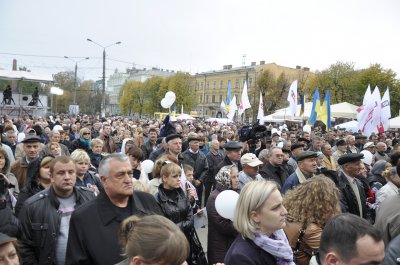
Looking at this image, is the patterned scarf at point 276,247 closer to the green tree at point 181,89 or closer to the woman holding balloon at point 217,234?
the woman holding balloon at point 217,234

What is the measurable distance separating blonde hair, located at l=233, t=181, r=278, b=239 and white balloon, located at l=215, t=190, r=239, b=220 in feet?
2.91

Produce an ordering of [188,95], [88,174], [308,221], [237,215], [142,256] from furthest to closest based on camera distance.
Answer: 1. [188,95]
2. [88,174]
3. [308,221]
4. [237,215]
5. [142,256]

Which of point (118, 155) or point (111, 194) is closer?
point (111, 194)

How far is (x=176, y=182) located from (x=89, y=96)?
8054 centimetres

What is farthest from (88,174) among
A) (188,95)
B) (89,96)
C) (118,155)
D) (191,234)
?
(89,96)

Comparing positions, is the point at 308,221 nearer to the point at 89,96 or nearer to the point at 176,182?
the point at 176,182

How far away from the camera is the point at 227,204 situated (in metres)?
3.55

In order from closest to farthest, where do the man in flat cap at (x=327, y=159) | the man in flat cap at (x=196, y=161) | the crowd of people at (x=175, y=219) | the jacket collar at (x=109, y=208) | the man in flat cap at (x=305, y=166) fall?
1. the crowd of people at (x=175, y=219)
2. the jacket collar at (x=109, y=208)
3. the man in flat cap at (x=305, y=166)
4. the man in flat cap at (x=327, y=159)
5. the man in flat cap at (x=196, y=161)

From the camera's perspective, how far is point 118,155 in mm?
3121

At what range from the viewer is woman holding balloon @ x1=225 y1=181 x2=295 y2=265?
2.38 metres

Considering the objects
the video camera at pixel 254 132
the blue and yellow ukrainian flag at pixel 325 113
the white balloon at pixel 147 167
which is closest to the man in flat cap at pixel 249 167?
the white balloon at pixel 147 167

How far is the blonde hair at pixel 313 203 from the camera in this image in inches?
121

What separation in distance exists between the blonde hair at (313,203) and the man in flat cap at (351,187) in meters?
1.89

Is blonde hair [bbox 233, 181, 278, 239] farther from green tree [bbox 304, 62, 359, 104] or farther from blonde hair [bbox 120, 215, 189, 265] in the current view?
green tree [bbox 304, 62, 359, 104]
